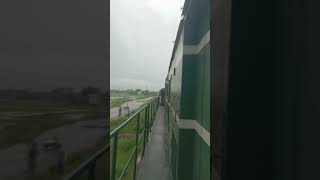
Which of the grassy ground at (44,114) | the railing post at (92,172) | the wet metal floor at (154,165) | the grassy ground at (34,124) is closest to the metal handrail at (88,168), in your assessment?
the railing post at (92,172)

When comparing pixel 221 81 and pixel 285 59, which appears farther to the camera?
pixel 221 81

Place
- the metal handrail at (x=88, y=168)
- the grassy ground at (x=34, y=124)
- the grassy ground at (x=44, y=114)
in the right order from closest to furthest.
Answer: the metal handrail at (x=88, y=168) → the grassy ground at (x=44, y=114) → the grassy ground at (x=34, y=124)

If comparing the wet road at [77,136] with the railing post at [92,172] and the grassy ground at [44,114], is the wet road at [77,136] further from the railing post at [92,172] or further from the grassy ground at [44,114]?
the railing post at [92,172]

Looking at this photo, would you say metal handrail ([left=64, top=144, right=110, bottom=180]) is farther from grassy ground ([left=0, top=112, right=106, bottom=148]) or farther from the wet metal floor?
the wet metal floor

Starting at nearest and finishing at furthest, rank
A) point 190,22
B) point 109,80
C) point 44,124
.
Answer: point 109,80, point 190,22, point 44,124

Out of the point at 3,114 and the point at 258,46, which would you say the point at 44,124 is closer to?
the point at 3,114

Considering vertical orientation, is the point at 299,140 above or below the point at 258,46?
below

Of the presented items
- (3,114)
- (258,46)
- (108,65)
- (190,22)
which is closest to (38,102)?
(3,114)

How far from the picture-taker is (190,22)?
2848 millimetres

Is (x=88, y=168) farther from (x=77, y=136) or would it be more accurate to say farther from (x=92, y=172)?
(x=77, y=136)

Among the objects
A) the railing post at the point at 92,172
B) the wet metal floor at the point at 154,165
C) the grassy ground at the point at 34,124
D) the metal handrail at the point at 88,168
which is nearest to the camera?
the metal handrail at the point at 88,168

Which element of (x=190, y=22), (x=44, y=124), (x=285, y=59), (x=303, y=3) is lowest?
(x=44, y=124)

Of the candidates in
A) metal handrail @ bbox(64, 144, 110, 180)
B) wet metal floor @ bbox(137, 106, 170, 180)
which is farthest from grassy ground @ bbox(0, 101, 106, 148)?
wet metal floor @ bbox(137, 106, 170, 180)

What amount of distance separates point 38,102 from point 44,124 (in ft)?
3.39
